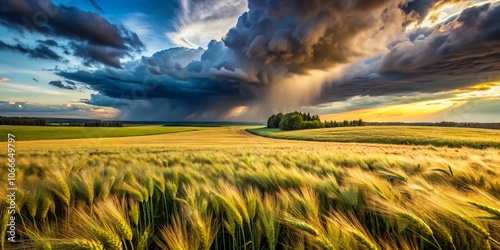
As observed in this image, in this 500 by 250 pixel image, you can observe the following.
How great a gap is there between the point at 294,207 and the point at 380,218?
867mm

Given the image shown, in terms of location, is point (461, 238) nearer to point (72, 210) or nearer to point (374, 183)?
point (374, 183)

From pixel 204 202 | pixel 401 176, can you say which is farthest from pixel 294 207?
pixel 401 176

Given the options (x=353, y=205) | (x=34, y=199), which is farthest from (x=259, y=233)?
(x=34, y=199)

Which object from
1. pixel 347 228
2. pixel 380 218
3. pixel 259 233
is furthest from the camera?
pixel 380 218

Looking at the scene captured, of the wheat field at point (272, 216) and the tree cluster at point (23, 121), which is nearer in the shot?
the wheat field at point (272, 216)

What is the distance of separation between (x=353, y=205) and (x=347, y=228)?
0.87 meters

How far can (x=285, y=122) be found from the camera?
233 feet

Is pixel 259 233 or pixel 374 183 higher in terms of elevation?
pixel 374 183

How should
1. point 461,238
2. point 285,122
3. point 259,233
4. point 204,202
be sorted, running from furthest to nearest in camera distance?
point 285,122, point 204,202, point 259,233, point 461,238

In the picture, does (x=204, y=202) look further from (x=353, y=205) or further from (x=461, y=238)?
(x=461, y=238)

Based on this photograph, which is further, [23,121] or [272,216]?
[23,121]

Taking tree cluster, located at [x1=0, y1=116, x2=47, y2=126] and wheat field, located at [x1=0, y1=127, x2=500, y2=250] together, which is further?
tree cluster, located at [x1=0, y1=116, x2=47, y2=126]

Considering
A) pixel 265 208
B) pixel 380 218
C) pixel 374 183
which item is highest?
pixel 374 183

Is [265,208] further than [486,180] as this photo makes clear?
No
